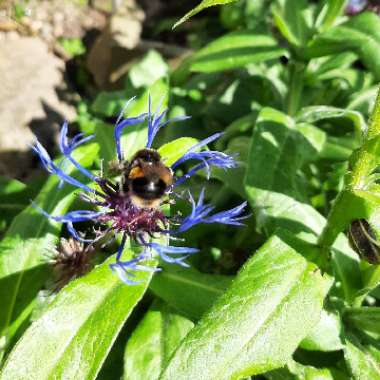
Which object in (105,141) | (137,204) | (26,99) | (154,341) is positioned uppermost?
(137,204)

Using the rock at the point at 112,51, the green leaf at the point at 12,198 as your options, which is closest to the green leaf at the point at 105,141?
the green leaf at the point at 12,198

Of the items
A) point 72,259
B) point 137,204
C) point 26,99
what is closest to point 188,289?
point 72,259

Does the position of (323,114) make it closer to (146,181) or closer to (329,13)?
(329,13)

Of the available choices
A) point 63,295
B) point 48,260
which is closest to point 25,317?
point 48,260

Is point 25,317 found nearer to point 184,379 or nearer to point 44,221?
point 44,221

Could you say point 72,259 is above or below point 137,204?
below

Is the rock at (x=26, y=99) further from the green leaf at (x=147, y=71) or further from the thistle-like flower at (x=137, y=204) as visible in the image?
the thistle-like flower at (x=137, y=204)
